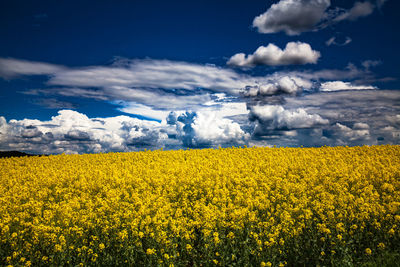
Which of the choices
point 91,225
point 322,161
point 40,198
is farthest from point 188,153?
point 91,225

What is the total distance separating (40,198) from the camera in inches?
481

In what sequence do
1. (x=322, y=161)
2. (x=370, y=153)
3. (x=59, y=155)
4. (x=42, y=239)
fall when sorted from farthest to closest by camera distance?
(x=59, y=155)
(x=370, y=153)
(x=322, y=161)
(x=42, y=239)

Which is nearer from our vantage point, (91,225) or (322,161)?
(91,225)

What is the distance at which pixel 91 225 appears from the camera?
8.85m

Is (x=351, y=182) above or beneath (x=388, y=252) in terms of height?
above

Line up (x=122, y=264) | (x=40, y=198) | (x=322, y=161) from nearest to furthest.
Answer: (x=122, y=264), (x=40, y=198), (x=322, y=161)

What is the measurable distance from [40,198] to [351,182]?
14.5 metres

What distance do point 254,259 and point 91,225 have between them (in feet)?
17.1

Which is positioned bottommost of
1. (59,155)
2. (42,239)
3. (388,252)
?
(388,252)

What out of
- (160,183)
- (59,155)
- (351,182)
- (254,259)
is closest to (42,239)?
(160,183)

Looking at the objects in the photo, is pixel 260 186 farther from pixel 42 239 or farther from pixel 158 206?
pixel 42 239

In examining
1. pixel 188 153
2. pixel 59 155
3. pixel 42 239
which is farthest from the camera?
pixel 59 155

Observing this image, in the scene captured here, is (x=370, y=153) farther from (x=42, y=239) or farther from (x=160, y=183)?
(x=42, y=239)

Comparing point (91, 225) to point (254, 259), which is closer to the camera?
point (254, 259)
